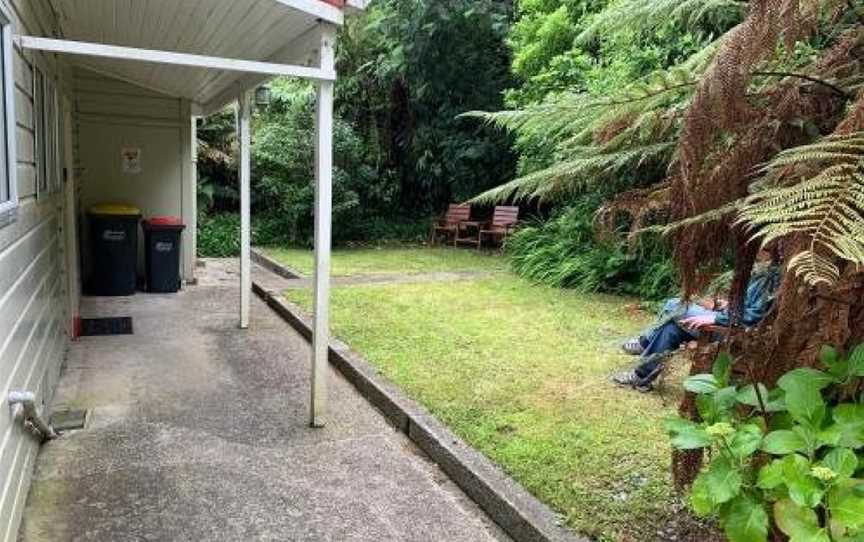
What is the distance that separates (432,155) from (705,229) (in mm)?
11725

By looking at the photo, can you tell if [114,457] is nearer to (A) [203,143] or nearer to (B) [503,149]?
(B) [503,149]

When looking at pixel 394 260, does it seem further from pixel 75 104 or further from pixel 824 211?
pixel 824 211

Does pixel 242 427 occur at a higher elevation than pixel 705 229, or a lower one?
lower

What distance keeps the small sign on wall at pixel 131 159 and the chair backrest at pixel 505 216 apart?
6.46 metres

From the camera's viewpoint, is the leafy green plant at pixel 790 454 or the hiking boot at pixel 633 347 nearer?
the leafy green plant at pixel 790 454

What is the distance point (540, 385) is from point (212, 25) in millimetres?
3220

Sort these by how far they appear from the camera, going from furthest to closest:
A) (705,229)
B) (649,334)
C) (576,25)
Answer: (576,25), (649,334), (705,229)

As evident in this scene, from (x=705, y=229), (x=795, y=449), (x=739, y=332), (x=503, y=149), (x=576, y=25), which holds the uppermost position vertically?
(x=576, y=25)

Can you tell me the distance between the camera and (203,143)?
14023mm

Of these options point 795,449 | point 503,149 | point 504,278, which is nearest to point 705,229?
point 795,449

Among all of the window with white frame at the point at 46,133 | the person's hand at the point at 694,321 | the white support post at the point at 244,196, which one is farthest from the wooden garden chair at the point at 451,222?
the person's hand at the point at 694,321

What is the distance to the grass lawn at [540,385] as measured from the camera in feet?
10.6

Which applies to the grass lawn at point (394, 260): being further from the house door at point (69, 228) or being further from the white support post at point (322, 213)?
the white support post at point (322, 213)

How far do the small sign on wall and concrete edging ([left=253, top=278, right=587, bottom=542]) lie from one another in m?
4.77
